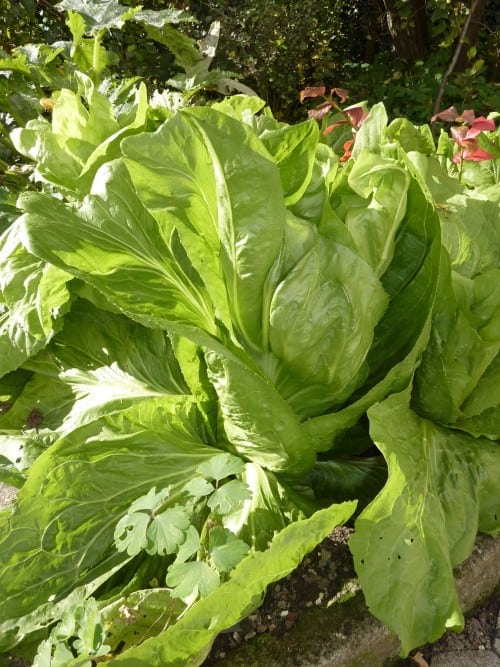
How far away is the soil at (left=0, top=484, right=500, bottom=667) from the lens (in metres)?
1.40

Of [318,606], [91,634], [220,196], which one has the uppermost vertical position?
[220,196]

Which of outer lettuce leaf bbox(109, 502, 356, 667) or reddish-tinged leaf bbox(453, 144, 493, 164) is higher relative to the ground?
reddish-tinged leaf bbox(453, 144, 493, 164)

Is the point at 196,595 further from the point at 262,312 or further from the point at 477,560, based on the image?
the point at 477,560

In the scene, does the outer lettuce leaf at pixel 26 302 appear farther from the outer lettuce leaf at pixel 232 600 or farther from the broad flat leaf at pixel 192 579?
the outer lettuce leaf at pixel 232 600

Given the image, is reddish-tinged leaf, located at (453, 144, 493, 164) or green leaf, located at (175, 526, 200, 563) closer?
green leaf, located at (175, 526, 200, 563)

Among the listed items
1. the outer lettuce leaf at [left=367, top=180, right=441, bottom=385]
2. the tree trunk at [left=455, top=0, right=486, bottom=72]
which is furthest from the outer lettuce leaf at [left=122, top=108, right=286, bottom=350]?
the tree trunk at [left=455, top=0, right=486, bottom=72]

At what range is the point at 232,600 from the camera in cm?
117

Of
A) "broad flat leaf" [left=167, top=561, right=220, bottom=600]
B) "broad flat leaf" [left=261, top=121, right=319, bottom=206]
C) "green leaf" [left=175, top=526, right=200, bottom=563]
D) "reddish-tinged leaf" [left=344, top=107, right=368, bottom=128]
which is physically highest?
"broad flat leaf" [left=261, top=121, right=319, bottom=206]

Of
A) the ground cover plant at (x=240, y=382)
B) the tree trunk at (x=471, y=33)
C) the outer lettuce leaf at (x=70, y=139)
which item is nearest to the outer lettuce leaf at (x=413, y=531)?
the ground cover plant at (x=240, y=382)

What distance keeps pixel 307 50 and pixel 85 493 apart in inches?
210

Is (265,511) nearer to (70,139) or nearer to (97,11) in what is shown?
(70,139)

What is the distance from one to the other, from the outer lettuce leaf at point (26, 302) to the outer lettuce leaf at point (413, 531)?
912 millimetres

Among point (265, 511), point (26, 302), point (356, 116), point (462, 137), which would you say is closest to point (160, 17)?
point (356, 116)

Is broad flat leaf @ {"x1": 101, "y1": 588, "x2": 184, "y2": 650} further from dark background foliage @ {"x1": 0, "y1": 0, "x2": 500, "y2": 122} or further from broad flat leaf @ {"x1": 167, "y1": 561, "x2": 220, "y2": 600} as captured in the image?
dark background foliage @ {"x1": 0, "y1": 0, "x2": 500, "y2": 122}
